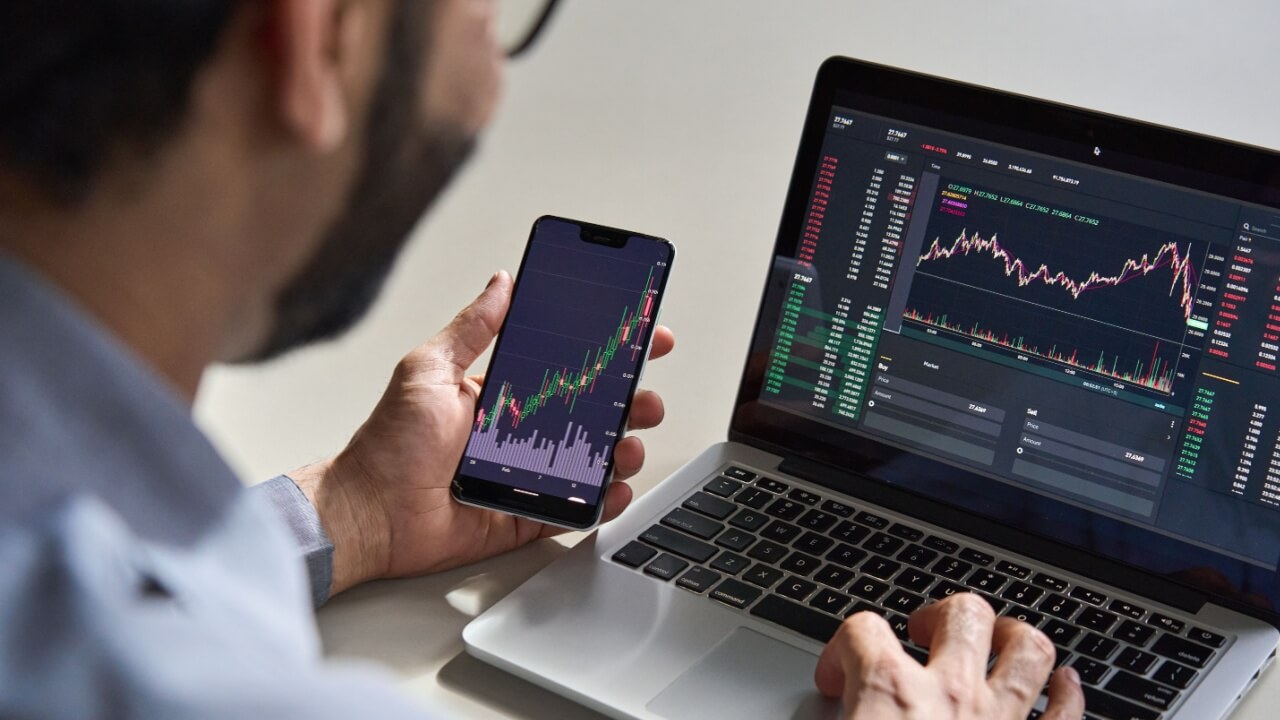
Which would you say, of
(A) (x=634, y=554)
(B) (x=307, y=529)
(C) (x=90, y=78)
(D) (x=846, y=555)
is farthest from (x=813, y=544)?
(C) (x=90, y=78)

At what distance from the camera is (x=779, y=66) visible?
1.55 meters

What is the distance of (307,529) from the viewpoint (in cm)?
89

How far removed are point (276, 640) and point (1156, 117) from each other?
122 cm

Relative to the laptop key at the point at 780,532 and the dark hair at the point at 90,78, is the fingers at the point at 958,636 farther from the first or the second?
the dark hair at the point at 90,78

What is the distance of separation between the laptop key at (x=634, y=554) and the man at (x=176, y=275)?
408mm

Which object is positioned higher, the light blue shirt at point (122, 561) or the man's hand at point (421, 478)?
the light blue shirt at point (122, 561)

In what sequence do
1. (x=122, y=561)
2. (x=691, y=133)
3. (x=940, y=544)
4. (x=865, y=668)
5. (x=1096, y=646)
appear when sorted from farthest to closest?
1. (x=691, y=133)
2. (x=940, y=544)
3. (x=1096, y=646)
4. (x=865, y=668)
5. (x=122, y=561)

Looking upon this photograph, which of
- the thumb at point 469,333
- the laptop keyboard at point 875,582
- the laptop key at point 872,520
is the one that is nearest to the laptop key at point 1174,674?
the laptop keyboard at point 875,582

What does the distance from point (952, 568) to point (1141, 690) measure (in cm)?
16

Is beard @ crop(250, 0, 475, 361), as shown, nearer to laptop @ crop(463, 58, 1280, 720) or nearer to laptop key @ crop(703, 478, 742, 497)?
laptop @ crop(463, 58, 1280, 720)

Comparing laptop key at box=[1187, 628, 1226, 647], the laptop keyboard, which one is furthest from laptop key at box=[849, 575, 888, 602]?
laptop key at box=[1187, 628, 1226, 647]

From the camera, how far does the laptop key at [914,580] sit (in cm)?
90

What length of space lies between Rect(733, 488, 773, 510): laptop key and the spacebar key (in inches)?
4.3

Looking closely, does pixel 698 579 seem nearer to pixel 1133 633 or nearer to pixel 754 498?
pixel 754 498
